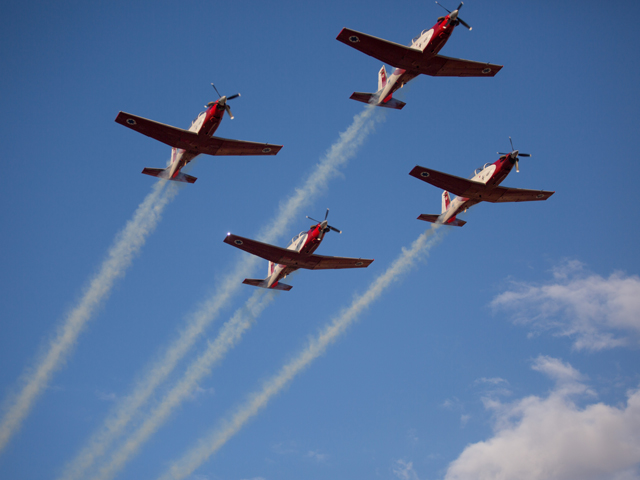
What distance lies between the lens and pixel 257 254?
5822cm

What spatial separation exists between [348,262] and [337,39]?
2021cm

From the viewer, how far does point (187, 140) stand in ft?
191

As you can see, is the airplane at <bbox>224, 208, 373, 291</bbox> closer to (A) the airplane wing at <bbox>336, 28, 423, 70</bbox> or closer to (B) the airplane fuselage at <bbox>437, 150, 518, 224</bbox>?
(B) the airplane fuselage at <bbox>437, 150, 518, 224</bbox>

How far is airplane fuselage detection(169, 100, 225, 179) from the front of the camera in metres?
55.4

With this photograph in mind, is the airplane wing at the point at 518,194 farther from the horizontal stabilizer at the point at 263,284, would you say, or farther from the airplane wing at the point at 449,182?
the horizontal stabilizer at the point at 263,284

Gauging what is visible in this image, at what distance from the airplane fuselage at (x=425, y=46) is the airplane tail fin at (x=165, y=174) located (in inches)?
785

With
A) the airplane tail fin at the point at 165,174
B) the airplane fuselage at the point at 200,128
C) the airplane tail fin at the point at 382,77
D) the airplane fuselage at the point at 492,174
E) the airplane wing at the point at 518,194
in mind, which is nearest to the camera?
the airplane fuselage at the point at 200,128

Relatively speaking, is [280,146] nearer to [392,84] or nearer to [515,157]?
[392,84]

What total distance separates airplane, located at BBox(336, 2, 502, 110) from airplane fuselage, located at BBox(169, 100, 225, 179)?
12016 mm

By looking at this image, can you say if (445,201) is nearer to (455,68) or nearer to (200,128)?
(455,68)

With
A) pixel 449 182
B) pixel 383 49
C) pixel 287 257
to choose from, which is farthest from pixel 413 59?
pixel 287 257

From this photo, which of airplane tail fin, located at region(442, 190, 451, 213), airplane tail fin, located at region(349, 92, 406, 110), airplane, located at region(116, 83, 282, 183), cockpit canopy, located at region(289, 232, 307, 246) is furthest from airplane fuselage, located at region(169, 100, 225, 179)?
airplane tail fin, located at region(442, 190, 451, 213)

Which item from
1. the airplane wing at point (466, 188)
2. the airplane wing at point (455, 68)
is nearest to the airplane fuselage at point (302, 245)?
the airplane wing at point (466, 188)

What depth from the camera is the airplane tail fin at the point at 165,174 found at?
6275cm
